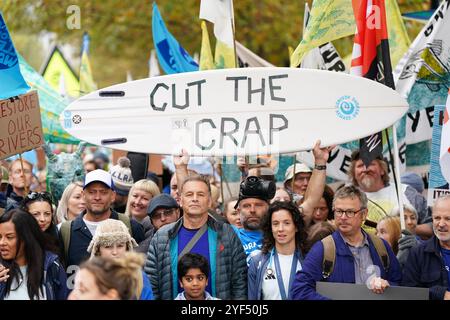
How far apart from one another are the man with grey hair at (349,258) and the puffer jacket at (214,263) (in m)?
0.43

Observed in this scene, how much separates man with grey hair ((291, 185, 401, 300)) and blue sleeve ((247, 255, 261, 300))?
262mm

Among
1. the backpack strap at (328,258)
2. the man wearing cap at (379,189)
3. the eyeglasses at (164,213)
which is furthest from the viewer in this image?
the man wearing cap at (379,189)

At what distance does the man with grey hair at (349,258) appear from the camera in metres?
7.09

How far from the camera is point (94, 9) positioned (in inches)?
887

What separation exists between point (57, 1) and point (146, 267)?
1074cm

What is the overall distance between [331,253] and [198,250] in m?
0.85

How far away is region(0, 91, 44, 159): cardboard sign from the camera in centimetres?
877

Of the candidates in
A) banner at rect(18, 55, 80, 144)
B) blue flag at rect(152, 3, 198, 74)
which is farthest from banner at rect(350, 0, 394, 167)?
banner at rect(18, 55, 80, 144)

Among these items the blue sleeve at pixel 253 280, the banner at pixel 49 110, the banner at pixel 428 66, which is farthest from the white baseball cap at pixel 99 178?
the banner at pixel 49 110

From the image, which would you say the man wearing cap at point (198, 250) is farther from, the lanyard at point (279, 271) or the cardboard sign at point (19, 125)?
the cardboard sign at point (19, 125)

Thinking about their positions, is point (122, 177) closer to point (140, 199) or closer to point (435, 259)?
point (140, 199)

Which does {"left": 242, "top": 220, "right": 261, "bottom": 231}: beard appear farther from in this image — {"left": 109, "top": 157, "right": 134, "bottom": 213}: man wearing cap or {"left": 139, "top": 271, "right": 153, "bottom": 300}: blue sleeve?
{"left": 109, "top": 157, "right": 134, "bottom": 213}: man wearing cap

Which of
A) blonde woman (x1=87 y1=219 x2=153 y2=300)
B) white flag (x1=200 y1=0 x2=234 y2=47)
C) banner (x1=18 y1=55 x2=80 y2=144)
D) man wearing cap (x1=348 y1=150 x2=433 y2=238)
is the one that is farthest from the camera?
banner (x1=18 y1=55 x2=80 y2=144)

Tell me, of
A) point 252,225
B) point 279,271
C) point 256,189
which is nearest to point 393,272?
point 279,271
